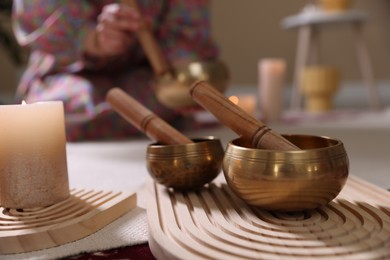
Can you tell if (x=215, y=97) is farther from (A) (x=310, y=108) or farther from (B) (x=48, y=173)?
(A) (x=310, y=108)

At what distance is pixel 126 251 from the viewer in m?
0.55

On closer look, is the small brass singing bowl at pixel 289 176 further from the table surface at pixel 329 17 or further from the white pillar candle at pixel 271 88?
the table surface at pixel 329 17

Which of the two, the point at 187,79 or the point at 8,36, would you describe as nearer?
the point at 187,79

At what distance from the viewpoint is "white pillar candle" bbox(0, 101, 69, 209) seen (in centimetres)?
59

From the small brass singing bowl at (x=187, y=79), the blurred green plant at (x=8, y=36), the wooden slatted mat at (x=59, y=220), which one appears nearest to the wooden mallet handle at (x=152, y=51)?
the small brass singing bowl at (x=187, y=79)

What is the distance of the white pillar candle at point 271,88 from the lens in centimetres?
197

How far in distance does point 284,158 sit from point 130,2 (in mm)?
814

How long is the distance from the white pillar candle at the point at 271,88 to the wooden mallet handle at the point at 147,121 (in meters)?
1.32

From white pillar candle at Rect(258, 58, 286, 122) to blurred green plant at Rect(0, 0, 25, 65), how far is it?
5.48 ft

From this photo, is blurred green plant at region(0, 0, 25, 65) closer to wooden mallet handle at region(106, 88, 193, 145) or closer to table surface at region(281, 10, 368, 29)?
table surface at region(281, 10, 368, 29)

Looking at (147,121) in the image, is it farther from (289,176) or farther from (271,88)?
(271,88)

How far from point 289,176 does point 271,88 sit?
1.53 meters

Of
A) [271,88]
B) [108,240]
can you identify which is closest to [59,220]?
[108,240]

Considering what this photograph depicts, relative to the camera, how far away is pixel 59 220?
22.4 inches
